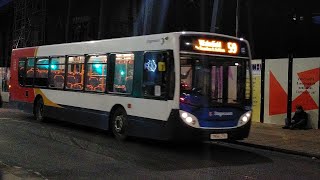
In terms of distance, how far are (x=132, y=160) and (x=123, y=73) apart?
339cm

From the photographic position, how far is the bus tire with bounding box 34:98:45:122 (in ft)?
56.4

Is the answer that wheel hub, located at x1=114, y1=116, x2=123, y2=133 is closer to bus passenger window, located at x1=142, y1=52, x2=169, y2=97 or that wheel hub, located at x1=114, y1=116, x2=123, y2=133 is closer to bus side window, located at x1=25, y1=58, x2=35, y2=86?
bus passenger window, located at x1=142, y1=52, x2=169, y2=97

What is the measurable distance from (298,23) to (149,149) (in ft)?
A: 49.4

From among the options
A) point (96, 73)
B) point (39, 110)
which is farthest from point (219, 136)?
point (39, 110)

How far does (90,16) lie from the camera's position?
112 feet

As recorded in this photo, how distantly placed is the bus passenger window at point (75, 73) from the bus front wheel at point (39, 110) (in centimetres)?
230

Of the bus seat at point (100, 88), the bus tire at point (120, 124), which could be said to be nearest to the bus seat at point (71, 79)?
the bus seat at point (100, 88)

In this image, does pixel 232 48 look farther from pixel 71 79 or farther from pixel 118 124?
pixel 71 79

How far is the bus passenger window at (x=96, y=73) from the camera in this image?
1367 centimetres

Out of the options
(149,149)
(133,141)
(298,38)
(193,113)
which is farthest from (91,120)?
(298,38)

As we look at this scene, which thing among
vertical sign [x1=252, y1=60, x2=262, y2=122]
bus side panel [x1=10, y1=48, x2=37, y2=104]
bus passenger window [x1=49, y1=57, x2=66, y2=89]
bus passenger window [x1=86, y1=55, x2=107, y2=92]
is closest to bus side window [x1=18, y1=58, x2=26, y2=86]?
bus side panel [x1=10, y1=48, x2=37, y2=104]

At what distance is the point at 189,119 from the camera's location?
10.8m

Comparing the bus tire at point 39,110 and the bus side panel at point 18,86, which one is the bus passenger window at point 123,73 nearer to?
the bus tire at point 39,110

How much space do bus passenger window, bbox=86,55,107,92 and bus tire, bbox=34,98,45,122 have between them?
3497 millimetres
